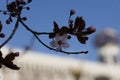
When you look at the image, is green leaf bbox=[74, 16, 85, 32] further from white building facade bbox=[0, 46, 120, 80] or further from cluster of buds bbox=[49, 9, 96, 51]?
white building facade bbox=[0, 46, 120, 80]

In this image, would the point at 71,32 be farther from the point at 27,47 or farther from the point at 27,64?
the point at 27,64

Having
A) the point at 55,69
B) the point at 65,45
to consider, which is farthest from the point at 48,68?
the point at 65,45

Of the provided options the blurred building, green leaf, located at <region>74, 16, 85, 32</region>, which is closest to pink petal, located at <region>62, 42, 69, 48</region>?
green leaf, located at <region>74, 16, 85, 32</region>

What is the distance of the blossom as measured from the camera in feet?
7.09

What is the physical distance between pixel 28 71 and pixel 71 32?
1142 inches

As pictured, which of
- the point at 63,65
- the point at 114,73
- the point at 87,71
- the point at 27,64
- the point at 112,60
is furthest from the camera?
the point at 112,60

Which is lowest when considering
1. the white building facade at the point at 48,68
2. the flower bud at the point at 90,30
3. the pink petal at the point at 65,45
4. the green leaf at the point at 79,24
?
the pink petal at the point at 65,45

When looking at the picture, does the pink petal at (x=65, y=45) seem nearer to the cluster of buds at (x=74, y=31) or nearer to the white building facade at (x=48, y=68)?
the cluster of buds at (x=74, y=31)

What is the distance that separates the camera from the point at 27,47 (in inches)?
226

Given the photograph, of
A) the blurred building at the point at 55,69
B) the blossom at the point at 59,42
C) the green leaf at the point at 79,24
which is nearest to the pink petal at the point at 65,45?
the blossom at the point at 59,42

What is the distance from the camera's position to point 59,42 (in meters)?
2.24

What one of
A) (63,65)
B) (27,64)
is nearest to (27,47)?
(27,64)

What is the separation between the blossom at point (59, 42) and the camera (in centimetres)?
216

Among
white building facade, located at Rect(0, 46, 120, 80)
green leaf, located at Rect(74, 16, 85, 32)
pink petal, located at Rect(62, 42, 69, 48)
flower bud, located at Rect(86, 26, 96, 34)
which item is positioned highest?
white building facade, located at Rect(0, 46, 120, 80)
